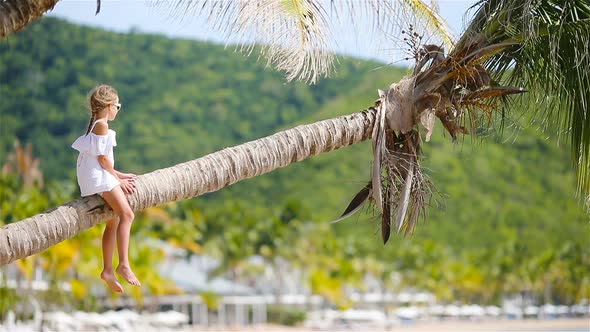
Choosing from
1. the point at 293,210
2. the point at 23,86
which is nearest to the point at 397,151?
the point at 293,210

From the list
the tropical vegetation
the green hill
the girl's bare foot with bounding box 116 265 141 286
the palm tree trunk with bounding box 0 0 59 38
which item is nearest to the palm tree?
the girl's bare foot with bounding box 116 265 141 286

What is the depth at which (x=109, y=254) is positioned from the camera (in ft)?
16.4

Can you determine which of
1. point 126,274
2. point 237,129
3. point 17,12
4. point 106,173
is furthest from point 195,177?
point 237,129

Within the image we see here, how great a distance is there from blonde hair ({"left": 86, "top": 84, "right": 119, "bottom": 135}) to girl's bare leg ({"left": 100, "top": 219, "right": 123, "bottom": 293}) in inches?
21.4

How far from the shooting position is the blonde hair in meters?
4.84

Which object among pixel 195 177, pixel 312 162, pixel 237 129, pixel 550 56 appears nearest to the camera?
pixel 195 177

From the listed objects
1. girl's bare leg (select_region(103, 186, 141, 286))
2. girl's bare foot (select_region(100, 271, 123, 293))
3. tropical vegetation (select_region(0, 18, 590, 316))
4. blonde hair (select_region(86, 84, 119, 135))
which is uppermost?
tropical vegetation (select_region(0, 18, 590, 316))

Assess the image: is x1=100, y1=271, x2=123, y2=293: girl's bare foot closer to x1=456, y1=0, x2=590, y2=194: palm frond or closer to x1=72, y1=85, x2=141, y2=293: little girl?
x1=72, y1=85, x2=141, y2=293: little girl

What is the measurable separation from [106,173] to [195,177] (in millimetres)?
569

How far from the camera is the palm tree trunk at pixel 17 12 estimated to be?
4840 millimetres

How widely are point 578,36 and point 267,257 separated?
48.9m

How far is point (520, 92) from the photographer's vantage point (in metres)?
5.71

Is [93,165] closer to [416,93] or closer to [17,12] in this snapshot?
[17,12]

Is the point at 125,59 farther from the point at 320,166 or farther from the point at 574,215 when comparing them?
the point at 574,215
